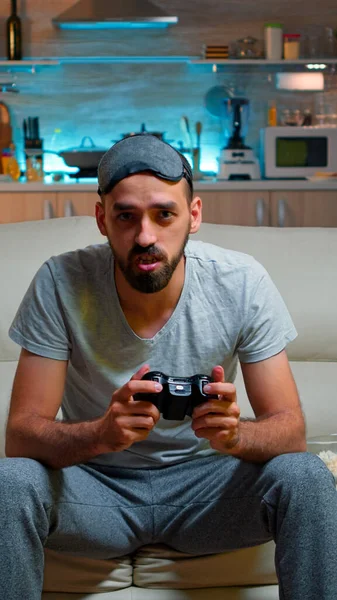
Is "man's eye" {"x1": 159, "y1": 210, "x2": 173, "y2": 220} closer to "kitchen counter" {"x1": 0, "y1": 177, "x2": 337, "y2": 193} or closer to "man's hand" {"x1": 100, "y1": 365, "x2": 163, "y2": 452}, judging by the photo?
"man's hand" {"x1": 100, "y1": 365, "x2": 163, "y2": 452}

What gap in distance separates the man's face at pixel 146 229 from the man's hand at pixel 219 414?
28cm

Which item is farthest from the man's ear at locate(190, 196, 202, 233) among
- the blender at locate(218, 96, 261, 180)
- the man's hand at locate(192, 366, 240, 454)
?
the blender at locate(218, 96, 261, 180)

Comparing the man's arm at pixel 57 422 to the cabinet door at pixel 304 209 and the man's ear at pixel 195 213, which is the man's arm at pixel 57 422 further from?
the cabinet door at pixel 304 209

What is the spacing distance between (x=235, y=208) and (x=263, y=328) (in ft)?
9.75

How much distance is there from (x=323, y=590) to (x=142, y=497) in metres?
0.42

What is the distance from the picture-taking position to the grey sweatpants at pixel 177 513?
1507mm

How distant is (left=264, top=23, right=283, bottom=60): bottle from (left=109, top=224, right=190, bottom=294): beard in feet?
Result: 11.6

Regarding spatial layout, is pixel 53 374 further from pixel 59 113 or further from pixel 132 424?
pixel 59 113

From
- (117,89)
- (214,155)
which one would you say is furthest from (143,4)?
(214,155)

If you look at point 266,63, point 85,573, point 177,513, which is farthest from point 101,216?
point 266,63

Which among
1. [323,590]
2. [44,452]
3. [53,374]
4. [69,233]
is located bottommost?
[323,590]

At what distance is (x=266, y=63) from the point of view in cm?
500

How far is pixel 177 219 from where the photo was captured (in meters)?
1.75

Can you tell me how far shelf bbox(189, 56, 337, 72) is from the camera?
4.98 meters
